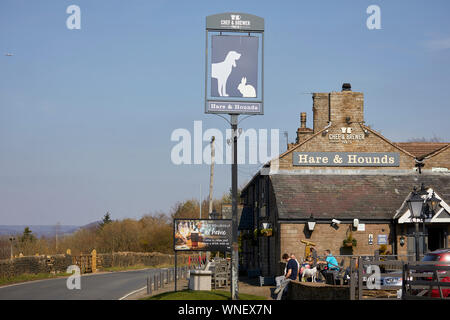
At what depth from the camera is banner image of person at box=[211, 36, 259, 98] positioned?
82.8 feet

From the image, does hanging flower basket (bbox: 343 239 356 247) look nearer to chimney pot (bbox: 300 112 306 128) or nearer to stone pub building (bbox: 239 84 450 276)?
stone pub building (bbox: 239 84 450 276)

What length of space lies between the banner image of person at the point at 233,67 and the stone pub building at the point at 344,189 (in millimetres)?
10391

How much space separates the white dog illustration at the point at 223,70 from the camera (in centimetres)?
2520

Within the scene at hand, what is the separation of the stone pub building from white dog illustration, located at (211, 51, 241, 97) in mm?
10654

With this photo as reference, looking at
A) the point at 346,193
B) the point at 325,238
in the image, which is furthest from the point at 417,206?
the point at 346,193

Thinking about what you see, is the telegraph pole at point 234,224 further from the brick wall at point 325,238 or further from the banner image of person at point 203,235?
the brick wall at point 325,238

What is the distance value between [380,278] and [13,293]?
1822 centimetres

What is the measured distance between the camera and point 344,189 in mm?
36812

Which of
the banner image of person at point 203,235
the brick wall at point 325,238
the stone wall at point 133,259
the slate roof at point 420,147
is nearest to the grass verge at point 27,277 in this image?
the stone wall at point 133,259

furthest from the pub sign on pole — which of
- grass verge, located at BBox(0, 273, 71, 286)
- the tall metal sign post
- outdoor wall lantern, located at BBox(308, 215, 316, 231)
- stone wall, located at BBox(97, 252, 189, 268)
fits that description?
stone wall, located at BBox(97, 252, 189, 268)

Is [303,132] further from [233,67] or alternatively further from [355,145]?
[233,67]

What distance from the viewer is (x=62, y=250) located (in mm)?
69062
